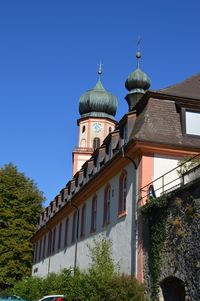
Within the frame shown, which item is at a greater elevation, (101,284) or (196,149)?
(196,149)

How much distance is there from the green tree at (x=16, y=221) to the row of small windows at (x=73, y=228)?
1474 millimetres

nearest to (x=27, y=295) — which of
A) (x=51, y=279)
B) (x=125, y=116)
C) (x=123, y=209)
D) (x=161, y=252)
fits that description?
(x=51, y=279)

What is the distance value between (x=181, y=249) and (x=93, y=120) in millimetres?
46122

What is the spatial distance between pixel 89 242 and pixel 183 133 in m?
9.18

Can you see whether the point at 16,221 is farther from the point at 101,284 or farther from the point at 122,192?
the point at 101,284

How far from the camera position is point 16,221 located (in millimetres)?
47938

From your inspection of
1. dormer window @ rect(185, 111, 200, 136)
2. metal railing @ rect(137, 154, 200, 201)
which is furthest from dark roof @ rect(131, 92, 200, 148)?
metal railing @ rect(137, 154, 200, 201)

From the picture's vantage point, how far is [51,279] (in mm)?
26266

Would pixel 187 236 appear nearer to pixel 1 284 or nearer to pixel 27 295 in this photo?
pixel 27 295

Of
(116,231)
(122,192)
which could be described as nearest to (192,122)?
(122,192)

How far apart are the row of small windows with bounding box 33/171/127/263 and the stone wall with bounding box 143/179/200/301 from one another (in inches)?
192

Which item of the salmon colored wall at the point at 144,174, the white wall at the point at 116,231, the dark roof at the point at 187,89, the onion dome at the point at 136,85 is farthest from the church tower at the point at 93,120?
the salmon colored wall at the point at 144,174

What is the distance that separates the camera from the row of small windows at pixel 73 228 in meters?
20.6

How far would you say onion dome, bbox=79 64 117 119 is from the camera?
60375 mm
